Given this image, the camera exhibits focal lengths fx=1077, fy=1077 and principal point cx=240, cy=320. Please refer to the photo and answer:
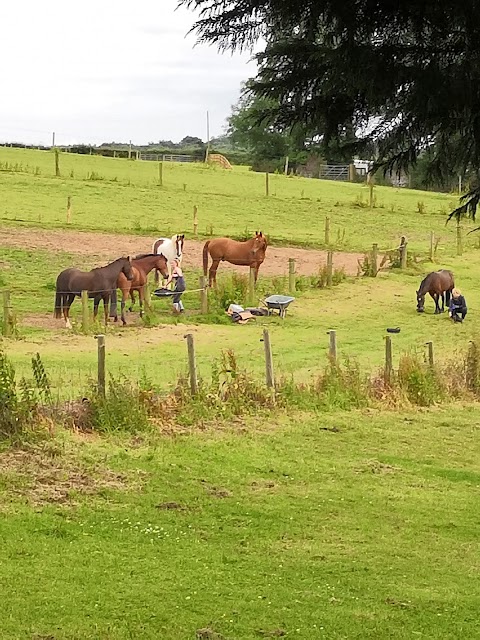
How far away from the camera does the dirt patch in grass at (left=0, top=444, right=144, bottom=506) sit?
927 centimetres

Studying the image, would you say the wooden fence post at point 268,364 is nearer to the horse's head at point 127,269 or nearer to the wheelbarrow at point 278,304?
the horse's head at point 127,269

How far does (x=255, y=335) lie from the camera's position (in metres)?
19.6

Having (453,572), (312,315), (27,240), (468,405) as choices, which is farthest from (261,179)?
(453,572)

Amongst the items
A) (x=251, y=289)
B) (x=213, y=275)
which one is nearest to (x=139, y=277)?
(x=251, y=289)

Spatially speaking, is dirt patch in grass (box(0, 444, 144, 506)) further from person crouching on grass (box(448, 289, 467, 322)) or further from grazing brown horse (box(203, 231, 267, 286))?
grazing brown horse (box(203, 231, 267, 286))

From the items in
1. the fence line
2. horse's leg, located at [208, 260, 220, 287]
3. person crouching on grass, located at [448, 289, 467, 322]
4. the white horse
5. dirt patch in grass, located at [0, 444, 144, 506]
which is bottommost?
dirt patch in grass, located at [0, 444, 144, 506]

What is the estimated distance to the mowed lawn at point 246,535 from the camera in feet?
21.8

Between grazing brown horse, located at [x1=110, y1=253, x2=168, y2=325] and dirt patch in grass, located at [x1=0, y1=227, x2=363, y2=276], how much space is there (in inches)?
171

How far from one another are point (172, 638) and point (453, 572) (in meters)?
2.59

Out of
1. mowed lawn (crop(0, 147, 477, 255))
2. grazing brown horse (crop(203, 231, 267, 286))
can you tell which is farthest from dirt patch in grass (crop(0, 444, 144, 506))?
mowed lawn (crop(0, 147, 477, 255))

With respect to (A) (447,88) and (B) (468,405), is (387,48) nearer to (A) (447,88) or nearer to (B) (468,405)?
(A) (447,88)

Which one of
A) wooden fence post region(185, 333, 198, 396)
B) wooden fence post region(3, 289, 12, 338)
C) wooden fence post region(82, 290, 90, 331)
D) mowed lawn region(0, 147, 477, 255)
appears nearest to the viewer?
wooden fence post region(185, 333, 198, 396)

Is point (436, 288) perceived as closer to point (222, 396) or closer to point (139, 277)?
point (139, 277)

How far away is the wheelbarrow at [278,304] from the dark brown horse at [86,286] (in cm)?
315
